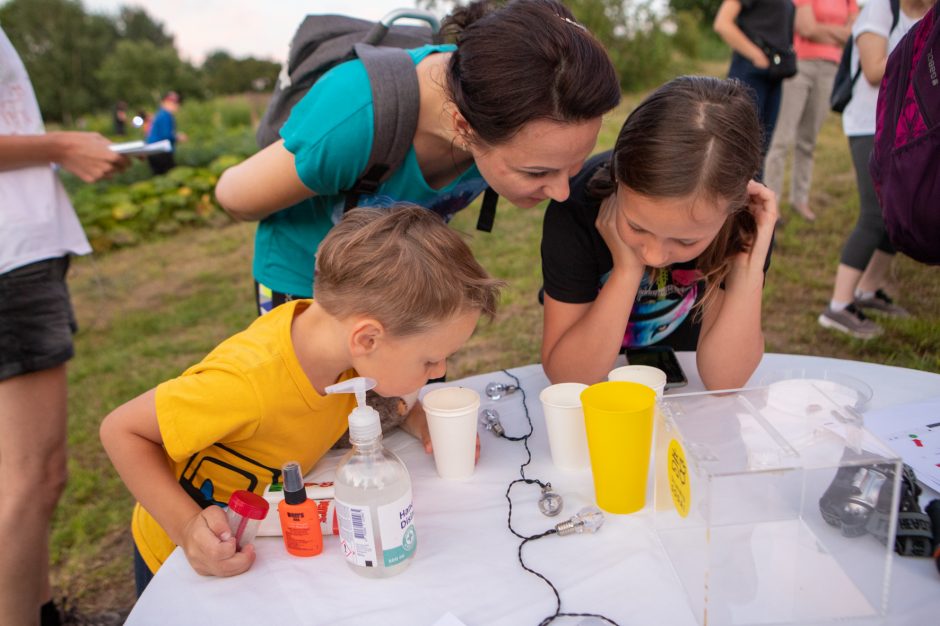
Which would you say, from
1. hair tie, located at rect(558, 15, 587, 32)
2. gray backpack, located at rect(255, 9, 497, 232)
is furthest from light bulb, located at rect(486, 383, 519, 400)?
hair tie, located at rect(558, 15, 587, 32)

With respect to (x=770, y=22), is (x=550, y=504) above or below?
below

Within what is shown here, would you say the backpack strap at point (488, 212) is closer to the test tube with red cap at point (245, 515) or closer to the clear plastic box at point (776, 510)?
the clear plastic box at point (776, 510)

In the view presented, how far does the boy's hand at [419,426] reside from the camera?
1.37m

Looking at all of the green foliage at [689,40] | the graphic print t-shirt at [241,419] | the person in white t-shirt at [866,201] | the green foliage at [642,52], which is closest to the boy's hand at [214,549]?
the graphic print t-shirt at [241,419]

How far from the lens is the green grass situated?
2799mm

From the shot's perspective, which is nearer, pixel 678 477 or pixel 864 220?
pixel 678 477

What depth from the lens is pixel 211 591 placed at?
1.01m

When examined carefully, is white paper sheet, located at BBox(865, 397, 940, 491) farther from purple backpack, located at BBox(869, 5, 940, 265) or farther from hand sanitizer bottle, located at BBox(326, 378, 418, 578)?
hand sanitizer bottle, located at BBox(326, 378, 418, 578)

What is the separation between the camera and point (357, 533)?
0.97 m

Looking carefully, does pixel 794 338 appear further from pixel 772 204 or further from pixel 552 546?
pixel 552 546

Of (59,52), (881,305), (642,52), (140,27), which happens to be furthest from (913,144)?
(140,27)

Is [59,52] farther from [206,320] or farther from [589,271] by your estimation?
[589,271]

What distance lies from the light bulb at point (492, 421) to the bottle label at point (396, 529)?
1.38 ft

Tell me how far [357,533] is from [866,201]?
3.28 metres
